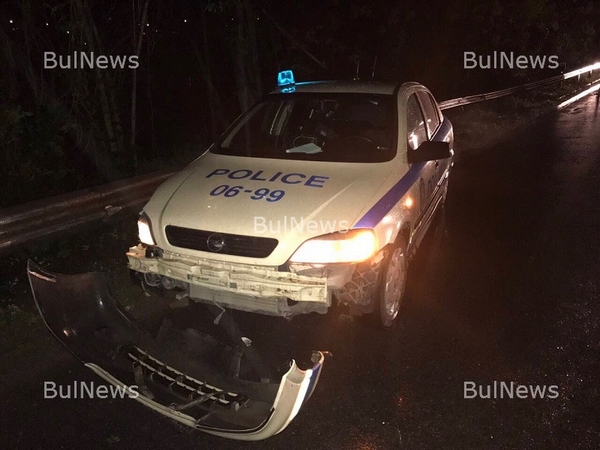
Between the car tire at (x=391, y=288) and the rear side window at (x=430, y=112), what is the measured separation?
1653 mm

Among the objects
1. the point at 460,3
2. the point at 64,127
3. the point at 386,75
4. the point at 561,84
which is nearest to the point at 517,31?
the point at 561,84

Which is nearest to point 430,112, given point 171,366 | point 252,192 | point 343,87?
point 343,87

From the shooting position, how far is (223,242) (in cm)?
334

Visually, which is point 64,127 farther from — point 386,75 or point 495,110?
point 495,110

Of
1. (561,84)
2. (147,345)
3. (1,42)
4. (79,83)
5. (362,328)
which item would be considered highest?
(1,42)

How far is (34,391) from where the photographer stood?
129 inches

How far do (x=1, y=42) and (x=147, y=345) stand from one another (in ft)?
16.7

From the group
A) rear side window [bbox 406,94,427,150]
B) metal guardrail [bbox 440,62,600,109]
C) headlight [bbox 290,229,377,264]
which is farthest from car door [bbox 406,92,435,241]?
metal guardrail [bbox 440,62,600,109]

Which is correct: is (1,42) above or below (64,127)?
above

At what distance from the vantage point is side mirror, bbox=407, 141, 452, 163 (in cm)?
418

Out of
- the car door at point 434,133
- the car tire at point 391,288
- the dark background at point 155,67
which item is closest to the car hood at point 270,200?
the car tire at point 391,288

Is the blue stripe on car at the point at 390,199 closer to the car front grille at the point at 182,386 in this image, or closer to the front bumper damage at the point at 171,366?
the front bumper damage at the point at 171,366

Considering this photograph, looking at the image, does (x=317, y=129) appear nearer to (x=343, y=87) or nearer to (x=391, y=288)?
(x=343, y=87)

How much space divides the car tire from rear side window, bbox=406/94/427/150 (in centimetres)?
94
